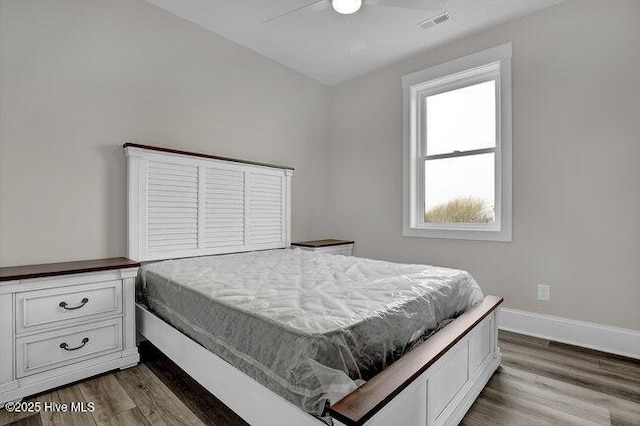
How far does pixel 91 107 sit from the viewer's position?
7.61 feet

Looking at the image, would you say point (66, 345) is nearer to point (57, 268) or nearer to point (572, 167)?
point (57, 268)

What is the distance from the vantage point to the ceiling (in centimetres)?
262

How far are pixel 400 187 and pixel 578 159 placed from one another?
1.54 metres

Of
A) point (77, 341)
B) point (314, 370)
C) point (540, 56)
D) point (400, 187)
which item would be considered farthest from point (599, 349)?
point (77, 341)

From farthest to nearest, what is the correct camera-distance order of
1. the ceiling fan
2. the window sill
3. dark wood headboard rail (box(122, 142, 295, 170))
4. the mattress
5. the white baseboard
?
1. the window sill
2. the ceiling fan
3. dark wood headboard rail (box(122, 142, 295, 170))
4. the white baseboard
5. the mattress

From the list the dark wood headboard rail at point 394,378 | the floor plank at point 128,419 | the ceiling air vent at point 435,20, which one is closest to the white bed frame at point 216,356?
the dark wood headboard rail at point 394,378

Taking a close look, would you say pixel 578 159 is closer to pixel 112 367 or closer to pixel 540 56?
pixel 540 56

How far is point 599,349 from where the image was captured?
234 centimetres

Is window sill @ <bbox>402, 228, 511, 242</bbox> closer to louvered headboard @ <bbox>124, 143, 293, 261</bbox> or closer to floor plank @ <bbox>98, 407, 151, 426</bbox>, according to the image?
louvered headboard @ <bbox>124, 143, 293, 261</bbox>

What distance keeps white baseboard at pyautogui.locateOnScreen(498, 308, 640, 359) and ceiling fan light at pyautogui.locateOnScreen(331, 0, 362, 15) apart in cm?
284

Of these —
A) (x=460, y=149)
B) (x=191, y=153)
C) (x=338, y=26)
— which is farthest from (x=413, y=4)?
(x=191, y=153)

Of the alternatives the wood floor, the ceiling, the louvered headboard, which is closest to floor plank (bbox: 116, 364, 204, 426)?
the wood floor

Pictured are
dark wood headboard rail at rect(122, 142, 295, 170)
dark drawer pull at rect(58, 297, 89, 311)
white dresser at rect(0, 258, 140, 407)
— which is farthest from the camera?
dark wood headboard rail at rect(122, 142, 295, 170)

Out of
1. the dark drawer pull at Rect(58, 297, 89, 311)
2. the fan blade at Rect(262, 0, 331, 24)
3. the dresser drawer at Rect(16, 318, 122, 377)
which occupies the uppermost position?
the fan blade at Rect(262, 0, 331, 24)
